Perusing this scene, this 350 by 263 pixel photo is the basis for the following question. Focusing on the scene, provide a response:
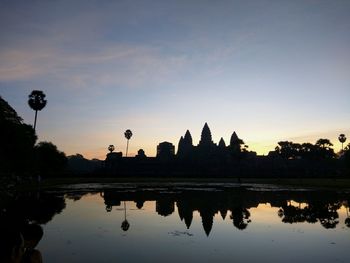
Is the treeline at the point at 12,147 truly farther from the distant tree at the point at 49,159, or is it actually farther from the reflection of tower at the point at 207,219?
the reflection of tower at the point at 207,219

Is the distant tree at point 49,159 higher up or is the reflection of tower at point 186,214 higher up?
the distant tree at point 49,159

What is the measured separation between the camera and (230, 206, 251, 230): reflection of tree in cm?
2321

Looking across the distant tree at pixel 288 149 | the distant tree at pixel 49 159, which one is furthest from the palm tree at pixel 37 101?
the distant tree at pixel 288 149

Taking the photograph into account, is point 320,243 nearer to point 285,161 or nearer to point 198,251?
point 198,251

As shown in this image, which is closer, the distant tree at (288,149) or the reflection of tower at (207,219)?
the reflection of tower at (207,219)

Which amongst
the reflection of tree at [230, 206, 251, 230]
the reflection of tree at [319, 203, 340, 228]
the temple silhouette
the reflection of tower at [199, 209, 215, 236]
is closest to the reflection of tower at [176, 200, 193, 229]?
the reflection of tower at [199, 209, 215, 236]

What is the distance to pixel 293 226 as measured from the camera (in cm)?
2325

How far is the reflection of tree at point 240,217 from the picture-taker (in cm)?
2321

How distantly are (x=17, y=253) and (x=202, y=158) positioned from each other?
17908cm

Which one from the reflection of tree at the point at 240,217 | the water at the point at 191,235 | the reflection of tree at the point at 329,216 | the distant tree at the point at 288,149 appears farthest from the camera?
the distant tree at the point at 288,149

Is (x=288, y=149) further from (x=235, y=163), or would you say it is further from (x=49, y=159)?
(x=49, y=159)

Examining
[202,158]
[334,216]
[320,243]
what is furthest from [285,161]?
[320,243]

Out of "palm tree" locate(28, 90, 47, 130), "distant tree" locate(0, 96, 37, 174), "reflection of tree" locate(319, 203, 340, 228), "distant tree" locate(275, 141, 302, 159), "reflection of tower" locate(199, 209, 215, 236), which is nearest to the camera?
"reflection of tower" locate(199, 209, 215, 236)

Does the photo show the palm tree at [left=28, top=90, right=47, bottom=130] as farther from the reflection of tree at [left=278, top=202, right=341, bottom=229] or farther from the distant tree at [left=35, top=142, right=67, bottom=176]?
the reflection of tree at [left=278, top=202, right=341, bottom=229]
